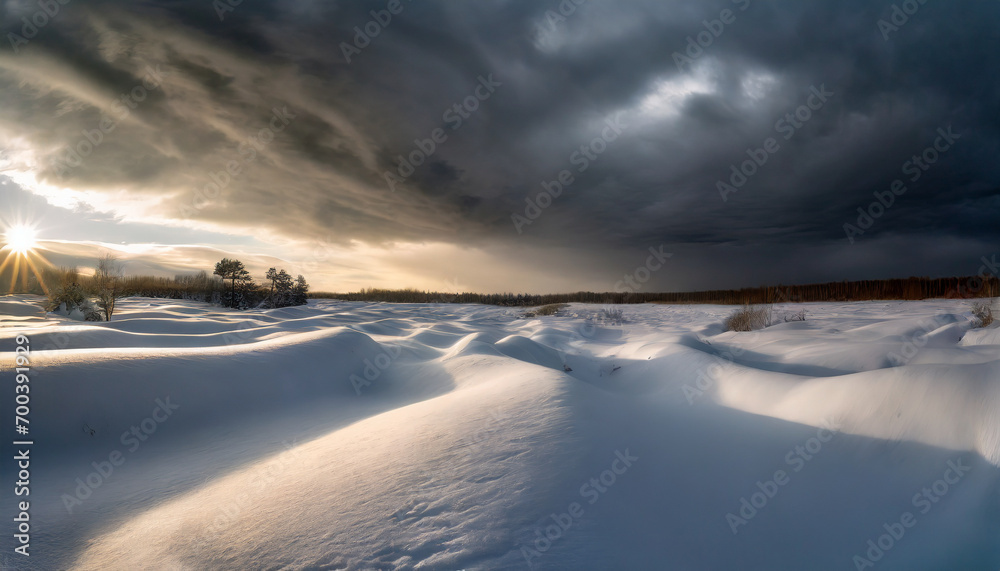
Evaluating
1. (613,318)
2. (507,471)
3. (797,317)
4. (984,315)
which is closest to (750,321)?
(797,317)

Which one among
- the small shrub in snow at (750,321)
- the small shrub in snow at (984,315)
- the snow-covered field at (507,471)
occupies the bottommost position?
the snow-covered field at (507,471)

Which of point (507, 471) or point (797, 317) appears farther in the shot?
point (797, 317)

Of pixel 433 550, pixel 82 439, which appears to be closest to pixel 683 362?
pixel 433 550

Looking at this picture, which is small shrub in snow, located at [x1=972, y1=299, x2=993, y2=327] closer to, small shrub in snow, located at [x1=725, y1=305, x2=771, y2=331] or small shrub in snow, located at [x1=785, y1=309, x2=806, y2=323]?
small shrub in snow, located at [x1=785, y1=309, x2=806, y2=323]

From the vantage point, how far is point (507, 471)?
64.2 inches

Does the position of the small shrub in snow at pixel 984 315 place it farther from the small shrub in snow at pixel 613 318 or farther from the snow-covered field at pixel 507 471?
the small shrub in snow at pixel 613 318

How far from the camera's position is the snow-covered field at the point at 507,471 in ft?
4.36

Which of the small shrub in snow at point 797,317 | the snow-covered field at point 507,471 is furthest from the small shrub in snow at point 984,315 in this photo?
the snow-covered field at point 507,471

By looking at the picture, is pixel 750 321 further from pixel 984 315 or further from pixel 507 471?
pixel 507 471

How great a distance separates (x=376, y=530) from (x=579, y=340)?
8896 millimetres

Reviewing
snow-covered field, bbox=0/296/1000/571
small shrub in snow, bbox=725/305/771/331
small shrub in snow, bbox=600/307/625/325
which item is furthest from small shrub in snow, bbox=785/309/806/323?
snow-covered field, bbox=0/296/1000/571

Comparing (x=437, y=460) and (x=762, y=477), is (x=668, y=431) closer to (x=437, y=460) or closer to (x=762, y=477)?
(x=762, y=477)

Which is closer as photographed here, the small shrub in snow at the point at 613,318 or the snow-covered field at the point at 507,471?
the snow-covered field at the point at 507,471

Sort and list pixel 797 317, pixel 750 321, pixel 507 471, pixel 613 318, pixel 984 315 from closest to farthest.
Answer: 1. pixel 507 471
2. pixel 984 315
3. pixel 750 321
4. pixel 797 317
5. pixel 613 318
